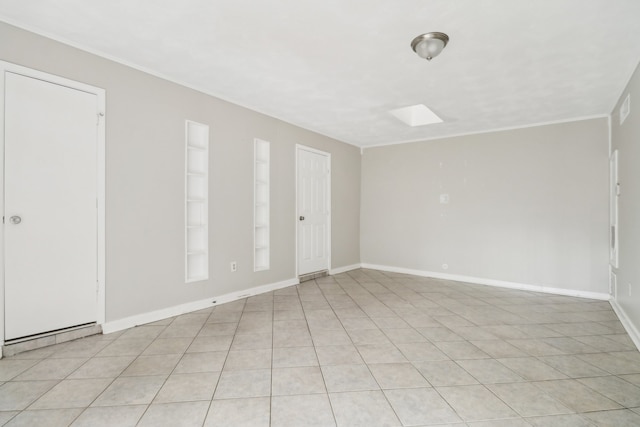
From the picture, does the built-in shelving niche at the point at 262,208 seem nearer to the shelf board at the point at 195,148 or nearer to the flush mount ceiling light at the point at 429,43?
the shelf board at the point at 195,148

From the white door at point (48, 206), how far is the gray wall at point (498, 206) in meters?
4.66

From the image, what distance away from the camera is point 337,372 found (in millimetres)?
2184

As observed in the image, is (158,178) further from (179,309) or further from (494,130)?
(494,130)

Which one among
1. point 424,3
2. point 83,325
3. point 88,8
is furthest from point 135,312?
point 424,3

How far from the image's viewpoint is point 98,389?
196 cm

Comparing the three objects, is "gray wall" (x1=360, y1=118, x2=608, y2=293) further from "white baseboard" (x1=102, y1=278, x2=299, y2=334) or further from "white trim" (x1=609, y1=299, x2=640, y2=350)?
"white baseboard" (x1=102, y1=278, x2=299, y2=334)

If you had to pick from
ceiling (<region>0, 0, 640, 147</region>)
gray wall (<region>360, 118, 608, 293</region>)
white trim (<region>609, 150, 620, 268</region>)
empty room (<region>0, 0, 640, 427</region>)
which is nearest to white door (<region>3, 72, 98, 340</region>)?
empty room (<region>0, 0, 640, 427</region>)

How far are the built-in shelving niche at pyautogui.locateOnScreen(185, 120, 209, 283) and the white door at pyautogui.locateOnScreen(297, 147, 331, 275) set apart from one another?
5.41 feet

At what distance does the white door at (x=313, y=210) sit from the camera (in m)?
5.03

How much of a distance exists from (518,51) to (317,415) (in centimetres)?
309

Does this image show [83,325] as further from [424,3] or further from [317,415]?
[424,3]

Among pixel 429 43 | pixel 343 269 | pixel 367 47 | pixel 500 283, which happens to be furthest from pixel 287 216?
pixel 500 283

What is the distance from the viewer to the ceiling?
2.11 meters

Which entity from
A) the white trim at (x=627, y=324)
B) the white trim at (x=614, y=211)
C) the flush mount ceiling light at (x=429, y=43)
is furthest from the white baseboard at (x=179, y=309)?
the white trim at (x=614, y=211)
